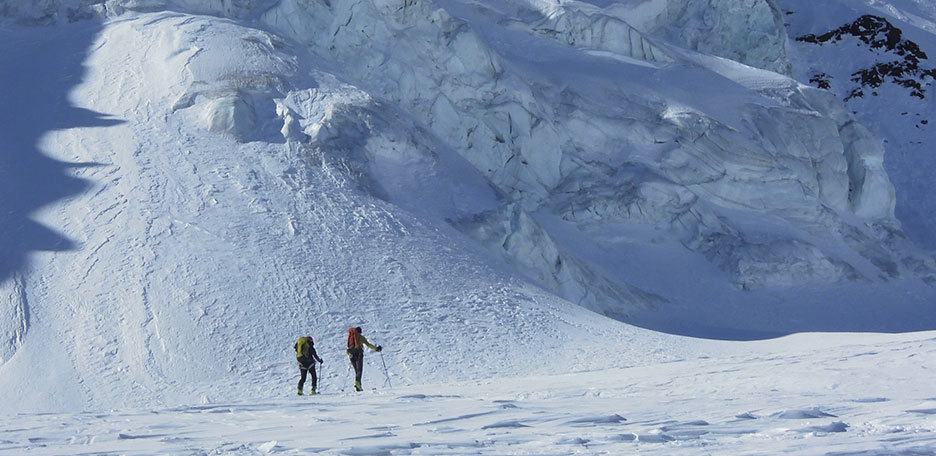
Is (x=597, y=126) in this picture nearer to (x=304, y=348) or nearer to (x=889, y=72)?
(x=889, y=72)

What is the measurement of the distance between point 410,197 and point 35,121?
11.2 metres

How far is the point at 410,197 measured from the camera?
29594mm

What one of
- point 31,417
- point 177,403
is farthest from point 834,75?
point 31,417

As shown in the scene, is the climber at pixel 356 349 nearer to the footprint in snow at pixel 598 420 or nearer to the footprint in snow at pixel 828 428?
the footprint in snow at pixel 598 420

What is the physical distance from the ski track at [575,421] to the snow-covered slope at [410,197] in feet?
24.8

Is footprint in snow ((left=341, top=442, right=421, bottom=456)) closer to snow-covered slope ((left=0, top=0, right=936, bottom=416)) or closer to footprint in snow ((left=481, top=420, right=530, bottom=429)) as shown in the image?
footprint in snow ((left=481, top=420, right=530, bottom=429))

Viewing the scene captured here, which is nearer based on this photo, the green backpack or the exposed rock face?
the green backpack

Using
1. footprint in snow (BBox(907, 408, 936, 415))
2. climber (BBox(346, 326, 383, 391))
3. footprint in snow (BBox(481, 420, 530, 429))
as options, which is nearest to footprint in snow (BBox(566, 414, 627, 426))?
footprint in snow (BBox(481, 420, 530, 429))

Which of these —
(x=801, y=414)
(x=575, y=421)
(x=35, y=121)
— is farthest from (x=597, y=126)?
(x=801, y=414)

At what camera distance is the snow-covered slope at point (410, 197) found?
22.3m

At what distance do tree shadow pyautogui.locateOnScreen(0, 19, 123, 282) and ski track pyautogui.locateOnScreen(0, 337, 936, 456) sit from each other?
13692 mm

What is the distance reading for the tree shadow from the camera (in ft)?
82.5

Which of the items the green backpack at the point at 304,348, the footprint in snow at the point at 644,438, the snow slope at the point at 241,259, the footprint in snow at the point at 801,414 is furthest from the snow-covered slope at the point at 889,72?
the footprint in snow at the point at 644,438

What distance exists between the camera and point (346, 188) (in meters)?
28.7
